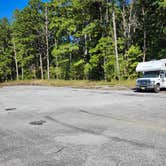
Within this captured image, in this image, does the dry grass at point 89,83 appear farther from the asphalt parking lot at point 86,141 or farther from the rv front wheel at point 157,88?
the asphalt parking lot at point 86,141

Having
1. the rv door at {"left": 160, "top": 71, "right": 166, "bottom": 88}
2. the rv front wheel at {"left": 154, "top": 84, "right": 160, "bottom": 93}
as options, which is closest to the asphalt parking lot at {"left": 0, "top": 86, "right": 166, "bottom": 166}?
the rv front wheel at {"left": 154, "top": 84, "right": 160, "bottom": 93}

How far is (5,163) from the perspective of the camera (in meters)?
5.21

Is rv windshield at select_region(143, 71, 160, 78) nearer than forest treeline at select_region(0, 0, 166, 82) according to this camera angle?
Yes

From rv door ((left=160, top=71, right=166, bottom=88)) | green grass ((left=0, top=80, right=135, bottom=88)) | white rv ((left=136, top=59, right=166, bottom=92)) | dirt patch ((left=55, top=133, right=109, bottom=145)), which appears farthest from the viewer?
green grass ((left=0, top=80, right=135, bottom=88))

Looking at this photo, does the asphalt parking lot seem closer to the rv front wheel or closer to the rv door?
the rv front wheel

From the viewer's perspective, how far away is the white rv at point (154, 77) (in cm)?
2333

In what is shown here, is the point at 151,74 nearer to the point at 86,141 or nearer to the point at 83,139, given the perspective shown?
the point at 83,139

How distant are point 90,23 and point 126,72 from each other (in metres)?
10.0

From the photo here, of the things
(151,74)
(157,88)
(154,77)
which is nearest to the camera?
(157,88)

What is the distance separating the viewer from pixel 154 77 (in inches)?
945

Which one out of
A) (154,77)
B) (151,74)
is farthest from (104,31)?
(154,77)

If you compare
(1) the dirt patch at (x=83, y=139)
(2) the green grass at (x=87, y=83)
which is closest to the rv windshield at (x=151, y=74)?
(2) the green grass at (x=87, y=83)

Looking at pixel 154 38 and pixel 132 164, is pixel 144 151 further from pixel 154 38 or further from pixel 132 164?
pixel 154 38

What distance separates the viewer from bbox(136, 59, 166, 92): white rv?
2333 cm
